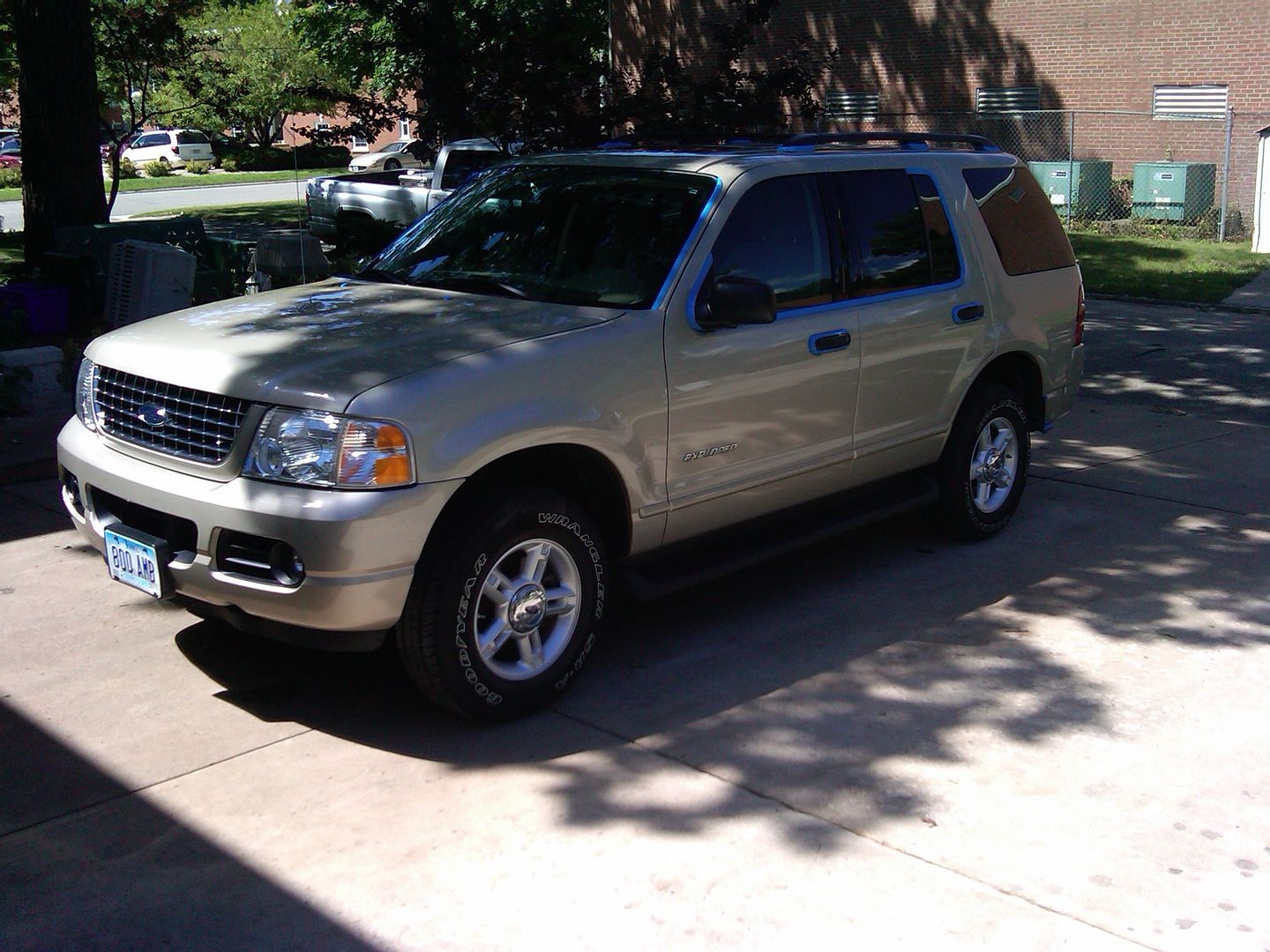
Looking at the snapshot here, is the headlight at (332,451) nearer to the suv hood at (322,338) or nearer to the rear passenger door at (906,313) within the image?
the suv hood at (322,338)

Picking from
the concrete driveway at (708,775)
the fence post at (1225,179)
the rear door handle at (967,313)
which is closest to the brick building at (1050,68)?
the fence post at (1225,179)

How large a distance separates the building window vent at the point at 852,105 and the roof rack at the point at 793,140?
20629 mm

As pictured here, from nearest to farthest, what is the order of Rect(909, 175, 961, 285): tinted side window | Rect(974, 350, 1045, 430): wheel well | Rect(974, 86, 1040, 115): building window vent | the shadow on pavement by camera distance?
the shadow on pavement → Rect(909, 175, 961, 285): tinted side window → Rect(974, 350, 1045, 430): wheel well → Rect(974, 86, 1040, 115): building window vent

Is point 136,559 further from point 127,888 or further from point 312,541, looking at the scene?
point 127,888

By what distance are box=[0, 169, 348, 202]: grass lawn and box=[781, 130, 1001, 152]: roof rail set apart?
33031mm

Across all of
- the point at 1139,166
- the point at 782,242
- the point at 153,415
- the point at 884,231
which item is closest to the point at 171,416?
the point at 153,415

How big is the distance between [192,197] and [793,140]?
107 ft

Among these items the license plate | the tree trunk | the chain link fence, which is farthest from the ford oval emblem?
the chain link fence

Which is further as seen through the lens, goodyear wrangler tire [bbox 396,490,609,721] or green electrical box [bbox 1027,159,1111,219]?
green electrical box [bbox 1027,159,1111,219]

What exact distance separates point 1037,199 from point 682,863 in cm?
459

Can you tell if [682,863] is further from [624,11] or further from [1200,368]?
[624,11]

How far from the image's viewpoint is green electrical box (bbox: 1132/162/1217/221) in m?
21.4

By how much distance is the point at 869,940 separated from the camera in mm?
3506

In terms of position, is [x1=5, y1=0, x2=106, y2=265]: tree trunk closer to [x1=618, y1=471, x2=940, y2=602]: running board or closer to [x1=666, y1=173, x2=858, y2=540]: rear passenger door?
[x1=666, y1=173, x2=858, y2=540]: rear passenger door
